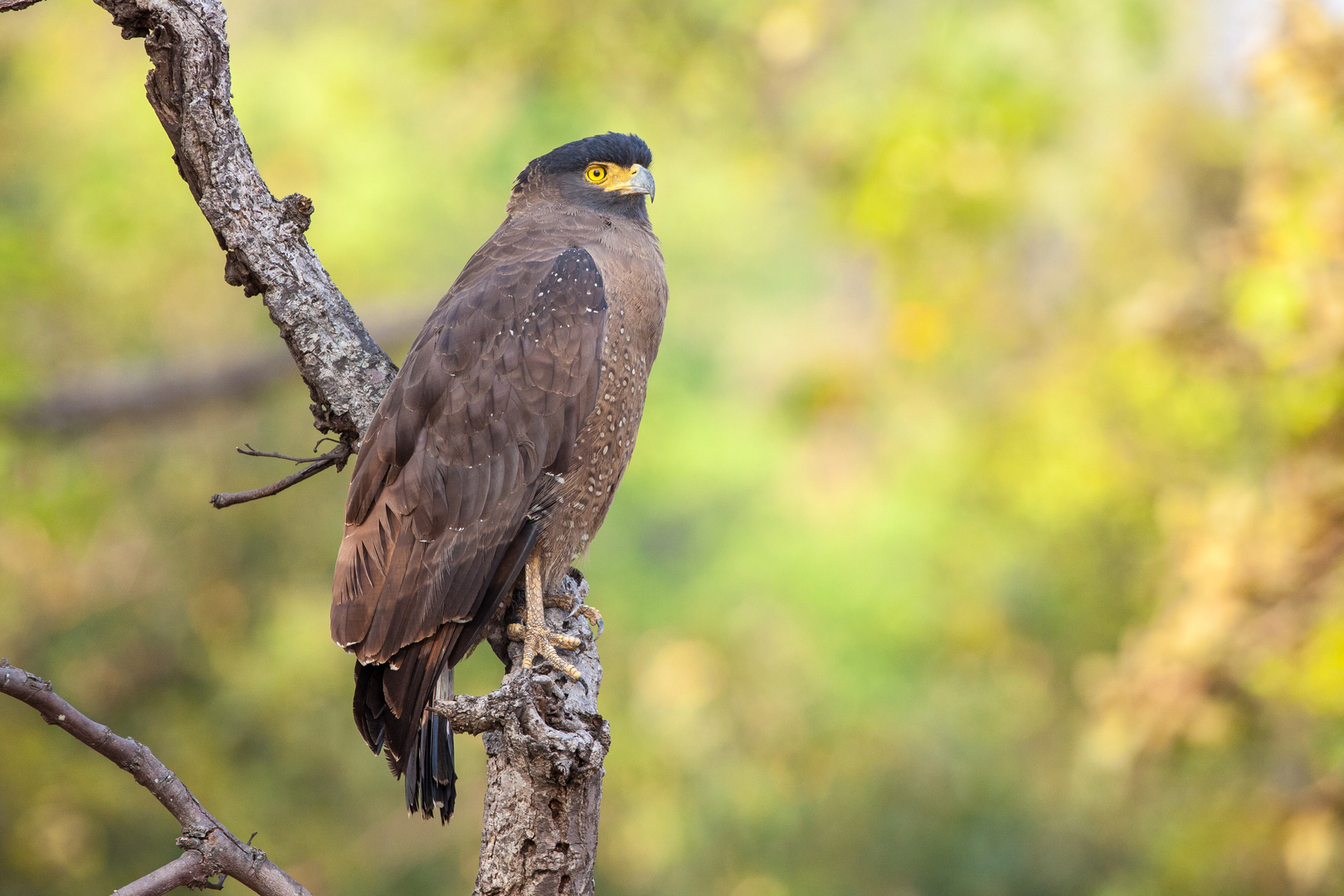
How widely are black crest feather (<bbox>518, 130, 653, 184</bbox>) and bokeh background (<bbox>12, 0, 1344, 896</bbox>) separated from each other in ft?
14.3

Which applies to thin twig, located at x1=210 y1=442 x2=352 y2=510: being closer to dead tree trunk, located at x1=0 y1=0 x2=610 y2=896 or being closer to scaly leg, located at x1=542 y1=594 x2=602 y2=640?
dead tree trunk, located at x1=0 y1=0 x2=610 y2=896

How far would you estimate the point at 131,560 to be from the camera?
32.9ft

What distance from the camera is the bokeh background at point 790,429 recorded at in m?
8.83

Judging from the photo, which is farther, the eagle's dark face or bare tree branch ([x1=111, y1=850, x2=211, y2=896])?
the eagle's dark face

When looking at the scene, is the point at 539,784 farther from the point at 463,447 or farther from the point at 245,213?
the point at 245,213

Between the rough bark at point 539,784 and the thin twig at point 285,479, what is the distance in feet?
2.55

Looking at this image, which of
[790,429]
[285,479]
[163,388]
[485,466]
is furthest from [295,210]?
[790,429]

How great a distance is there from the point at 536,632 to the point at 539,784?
2.01 feet

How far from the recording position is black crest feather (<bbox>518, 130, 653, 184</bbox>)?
11.8 ft

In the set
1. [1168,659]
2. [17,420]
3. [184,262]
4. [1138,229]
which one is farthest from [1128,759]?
[184,262]

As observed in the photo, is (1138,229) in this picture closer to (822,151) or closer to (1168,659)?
(822,151)

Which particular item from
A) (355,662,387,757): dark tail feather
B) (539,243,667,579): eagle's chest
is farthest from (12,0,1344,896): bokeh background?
(355,662,387,757): dark tail feather

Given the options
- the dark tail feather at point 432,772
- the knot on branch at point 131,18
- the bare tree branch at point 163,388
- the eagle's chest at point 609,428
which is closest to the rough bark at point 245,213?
the knot on branch at point 131,18

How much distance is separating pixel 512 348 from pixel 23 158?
8.03 metres
